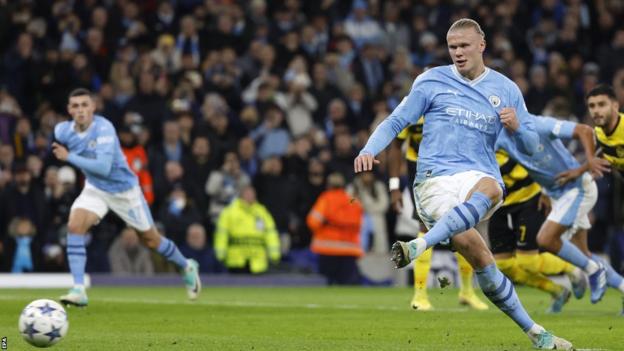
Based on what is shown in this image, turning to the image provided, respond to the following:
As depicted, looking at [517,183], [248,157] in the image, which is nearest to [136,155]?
[248,157]

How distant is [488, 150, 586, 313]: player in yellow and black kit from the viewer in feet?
49.4

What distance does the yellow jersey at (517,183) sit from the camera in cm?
1523

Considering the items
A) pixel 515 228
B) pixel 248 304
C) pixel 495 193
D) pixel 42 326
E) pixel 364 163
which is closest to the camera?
pixel 364 163

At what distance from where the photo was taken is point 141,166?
20.9 meters

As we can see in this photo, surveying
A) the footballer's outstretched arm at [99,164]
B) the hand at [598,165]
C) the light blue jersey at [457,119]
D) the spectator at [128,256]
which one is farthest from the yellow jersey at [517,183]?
the spectator at [128,256]

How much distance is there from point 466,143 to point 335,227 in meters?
11.9

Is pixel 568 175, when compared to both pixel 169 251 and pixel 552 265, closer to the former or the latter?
pixel 552 265

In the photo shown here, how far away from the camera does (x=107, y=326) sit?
491 inches

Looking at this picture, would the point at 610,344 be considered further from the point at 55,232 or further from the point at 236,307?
the point at 55,232

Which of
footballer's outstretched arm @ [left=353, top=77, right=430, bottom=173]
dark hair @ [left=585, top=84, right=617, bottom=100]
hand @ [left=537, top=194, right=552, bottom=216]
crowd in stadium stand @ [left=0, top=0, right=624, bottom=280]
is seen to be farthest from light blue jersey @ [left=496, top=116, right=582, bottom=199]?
crowd in stadium stand @ [left=0, top=0, right=624, bottom=280]

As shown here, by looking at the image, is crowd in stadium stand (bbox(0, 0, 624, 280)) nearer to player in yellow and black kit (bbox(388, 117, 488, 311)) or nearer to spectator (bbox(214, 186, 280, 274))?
spectator (bbox(214, 186, 280, 274))

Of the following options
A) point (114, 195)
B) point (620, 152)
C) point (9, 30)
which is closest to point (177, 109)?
point (9, 30)

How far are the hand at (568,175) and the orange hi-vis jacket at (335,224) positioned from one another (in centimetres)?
758

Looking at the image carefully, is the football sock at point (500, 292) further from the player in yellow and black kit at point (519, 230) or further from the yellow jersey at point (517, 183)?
the yellow jersey at point (517, 183)
